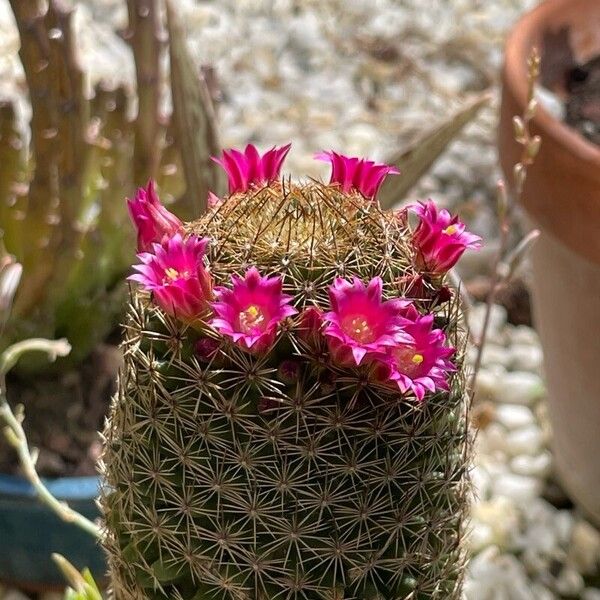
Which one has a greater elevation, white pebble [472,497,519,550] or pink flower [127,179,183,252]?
pink flower [127,179,183,252]

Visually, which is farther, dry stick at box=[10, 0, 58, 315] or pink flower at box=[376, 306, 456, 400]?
dry stick at box=[10, 0, 58, 315]

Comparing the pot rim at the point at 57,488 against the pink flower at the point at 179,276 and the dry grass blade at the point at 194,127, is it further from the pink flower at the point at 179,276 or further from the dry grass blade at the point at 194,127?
the pink flower at the point at 179,276

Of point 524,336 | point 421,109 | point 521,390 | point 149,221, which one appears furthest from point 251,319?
point 421,109

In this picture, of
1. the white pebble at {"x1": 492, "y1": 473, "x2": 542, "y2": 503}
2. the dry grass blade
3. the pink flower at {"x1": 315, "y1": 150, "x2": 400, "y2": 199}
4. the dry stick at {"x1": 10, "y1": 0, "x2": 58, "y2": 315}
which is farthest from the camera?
the white pebble at {"x1": 492, "y1": 473, "x2": 542, "y2": 503}

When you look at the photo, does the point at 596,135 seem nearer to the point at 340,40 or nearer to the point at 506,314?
the point at 506,314

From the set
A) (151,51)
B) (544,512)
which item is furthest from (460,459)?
→ (544,512)

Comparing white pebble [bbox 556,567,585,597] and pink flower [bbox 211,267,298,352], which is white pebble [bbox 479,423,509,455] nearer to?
white pebble [bbox 556,567,585,597]

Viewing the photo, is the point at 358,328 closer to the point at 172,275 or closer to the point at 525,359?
the point at 172,275

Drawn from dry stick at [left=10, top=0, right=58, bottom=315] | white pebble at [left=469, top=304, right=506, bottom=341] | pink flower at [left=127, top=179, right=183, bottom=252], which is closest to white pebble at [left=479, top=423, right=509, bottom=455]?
white pebble at [left=469, top=304, right=506, bottom=341]
